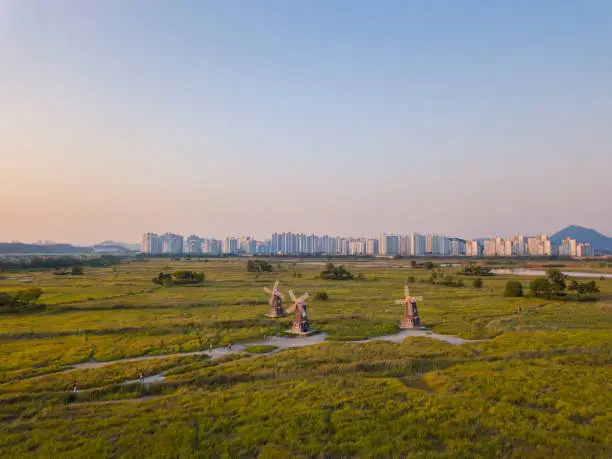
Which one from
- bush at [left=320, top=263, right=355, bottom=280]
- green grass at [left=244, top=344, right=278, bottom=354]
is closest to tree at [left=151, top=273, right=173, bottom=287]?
bush at [left=320, top=263, right=355, bottom=280]

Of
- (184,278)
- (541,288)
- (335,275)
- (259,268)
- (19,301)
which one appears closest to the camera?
(19,301)

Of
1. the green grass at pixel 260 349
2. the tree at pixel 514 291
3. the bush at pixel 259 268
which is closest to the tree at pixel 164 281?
the bush at pixel 259 268

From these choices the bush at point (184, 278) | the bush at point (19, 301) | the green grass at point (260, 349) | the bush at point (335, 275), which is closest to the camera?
the green grass at point (260, 349)

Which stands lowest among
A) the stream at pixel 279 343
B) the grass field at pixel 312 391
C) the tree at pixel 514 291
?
the stream at pixel 279 343

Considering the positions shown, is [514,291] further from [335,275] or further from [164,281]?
[164,281]

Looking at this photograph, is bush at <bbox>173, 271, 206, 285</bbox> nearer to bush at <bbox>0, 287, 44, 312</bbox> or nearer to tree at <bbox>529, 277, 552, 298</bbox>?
bush at <bbox>0, 287, 44, 312</bbox>

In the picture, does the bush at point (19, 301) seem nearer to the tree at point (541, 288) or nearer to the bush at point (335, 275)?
the bush at point (335, 275)

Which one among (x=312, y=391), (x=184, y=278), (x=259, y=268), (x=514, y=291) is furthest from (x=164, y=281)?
(x=312, y=391)

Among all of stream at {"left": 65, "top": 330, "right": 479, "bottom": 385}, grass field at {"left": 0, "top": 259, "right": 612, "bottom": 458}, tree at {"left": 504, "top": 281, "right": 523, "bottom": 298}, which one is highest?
tree at {"left": 504, "top": 281, "right": 523, "bottom": 298}
